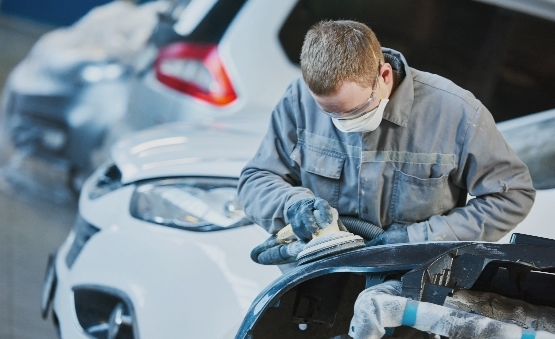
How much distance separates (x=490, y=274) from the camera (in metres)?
1.83

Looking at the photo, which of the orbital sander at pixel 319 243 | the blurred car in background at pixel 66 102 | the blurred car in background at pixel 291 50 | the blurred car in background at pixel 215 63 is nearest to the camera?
the orbital sander at pixel 319 243

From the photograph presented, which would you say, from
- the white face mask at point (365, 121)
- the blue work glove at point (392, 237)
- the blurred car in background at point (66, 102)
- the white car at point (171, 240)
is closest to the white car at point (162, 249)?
the white car at point (171, 240)

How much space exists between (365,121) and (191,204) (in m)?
0.84

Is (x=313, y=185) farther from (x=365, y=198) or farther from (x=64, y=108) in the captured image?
(x=64, y=108)

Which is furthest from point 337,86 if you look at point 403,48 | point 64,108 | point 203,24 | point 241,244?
point 64,108

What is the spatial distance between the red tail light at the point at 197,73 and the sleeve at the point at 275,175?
1.52 m

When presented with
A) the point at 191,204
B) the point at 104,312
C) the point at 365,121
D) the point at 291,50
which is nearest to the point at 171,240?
the point at 191,204

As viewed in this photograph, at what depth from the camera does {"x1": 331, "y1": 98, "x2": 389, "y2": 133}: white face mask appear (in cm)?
202

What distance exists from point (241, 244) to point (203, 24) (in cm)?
184

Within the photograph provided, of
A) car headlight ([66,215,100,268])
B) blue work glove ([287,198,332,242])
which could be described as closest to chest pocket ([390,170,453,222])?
blue work glove ([287,198,332,242])

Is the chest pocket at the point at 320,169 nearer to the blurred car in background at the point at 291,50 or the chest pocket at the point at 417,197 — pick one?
the chest pocket at the point at 417,197

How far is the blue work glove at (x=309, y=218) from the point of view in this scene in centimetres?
193

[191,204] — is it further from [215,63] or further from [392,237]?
[215,63]

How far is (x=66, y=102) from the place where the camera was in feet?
17.2
